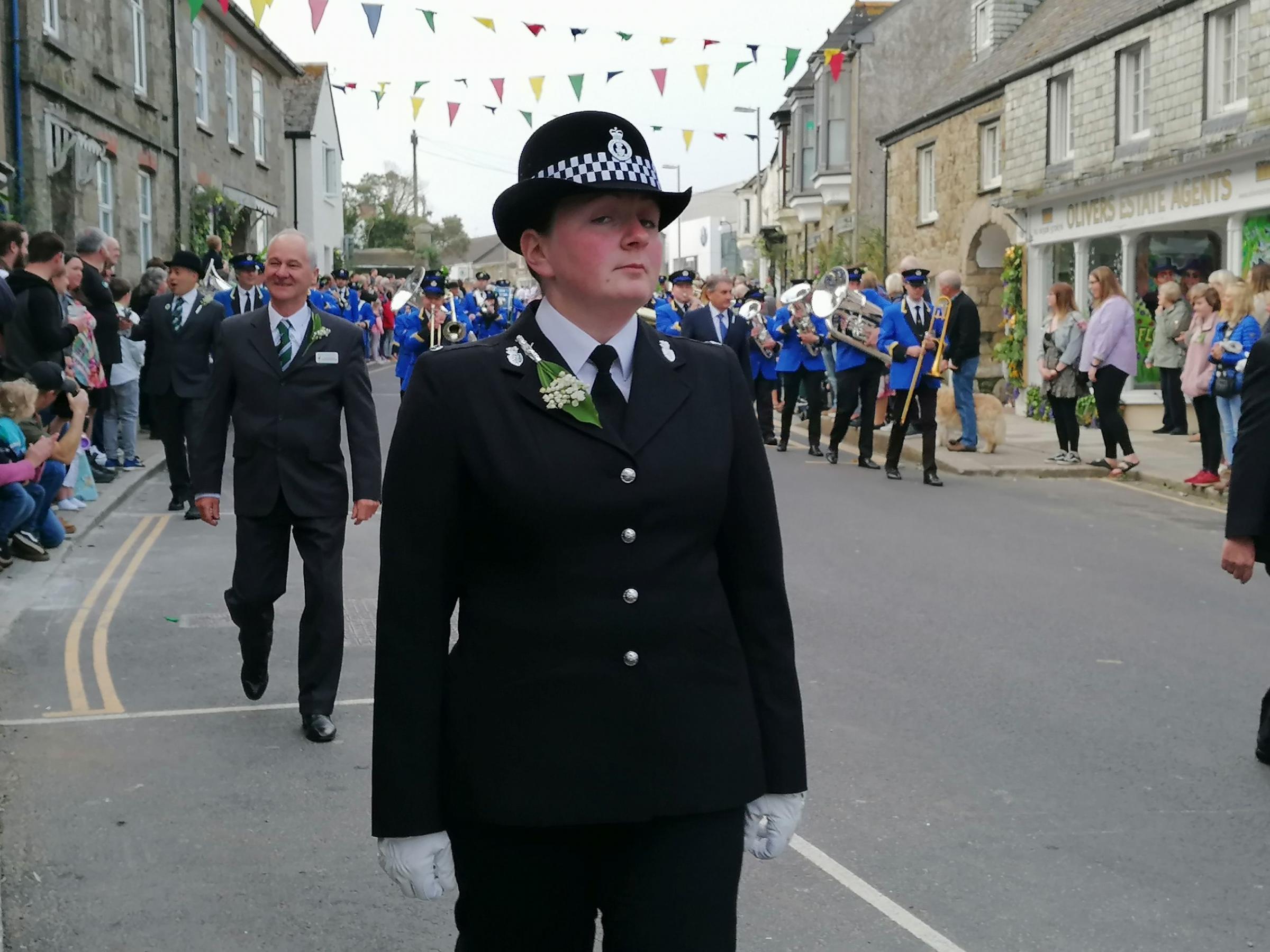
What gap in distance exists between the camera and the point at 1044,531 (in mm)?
11797

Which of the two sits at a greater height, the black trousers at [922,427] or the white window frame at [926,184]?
the white window frame at [926,184]

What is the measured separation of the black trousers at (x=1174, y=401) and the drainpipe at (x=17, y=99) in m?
14.0

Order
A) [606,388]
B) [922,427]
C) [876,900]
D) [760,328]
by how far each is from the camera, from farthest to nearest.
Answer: [760,328] → [922,427] → [876,900] → [606,388]

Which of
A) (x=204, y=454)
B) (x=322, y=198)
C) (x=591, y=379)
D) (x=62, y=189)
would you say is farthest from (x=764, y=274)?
(x=591, y=379)

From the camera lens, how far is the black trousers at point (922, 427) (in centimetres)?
1479

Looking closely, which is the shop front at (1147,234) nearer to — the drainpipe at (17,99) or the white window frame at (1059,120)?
the white window frame at (1059,120)

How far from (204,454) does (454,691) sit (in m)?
4.43

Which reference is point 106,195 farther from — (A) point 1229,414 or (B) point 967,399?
(A) point 1229,414

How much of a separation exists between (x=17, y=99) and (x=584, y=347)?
699 inches

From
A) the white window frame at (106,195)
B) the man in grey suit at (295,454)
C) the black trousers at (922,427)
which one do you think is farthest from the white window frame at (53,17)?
the man in grey suit at (295,454)

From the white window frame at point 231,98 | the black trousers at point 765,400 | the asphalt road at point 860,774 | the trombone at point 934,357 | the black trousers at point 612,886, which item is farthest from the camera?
the white window frame at point 231,98

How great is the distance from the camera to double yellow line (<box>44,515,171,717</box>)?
267 inches

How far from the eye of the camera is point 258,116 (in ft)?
110

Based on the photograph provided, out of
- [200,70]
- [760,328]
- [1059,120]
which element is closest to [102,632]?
[760,328]
